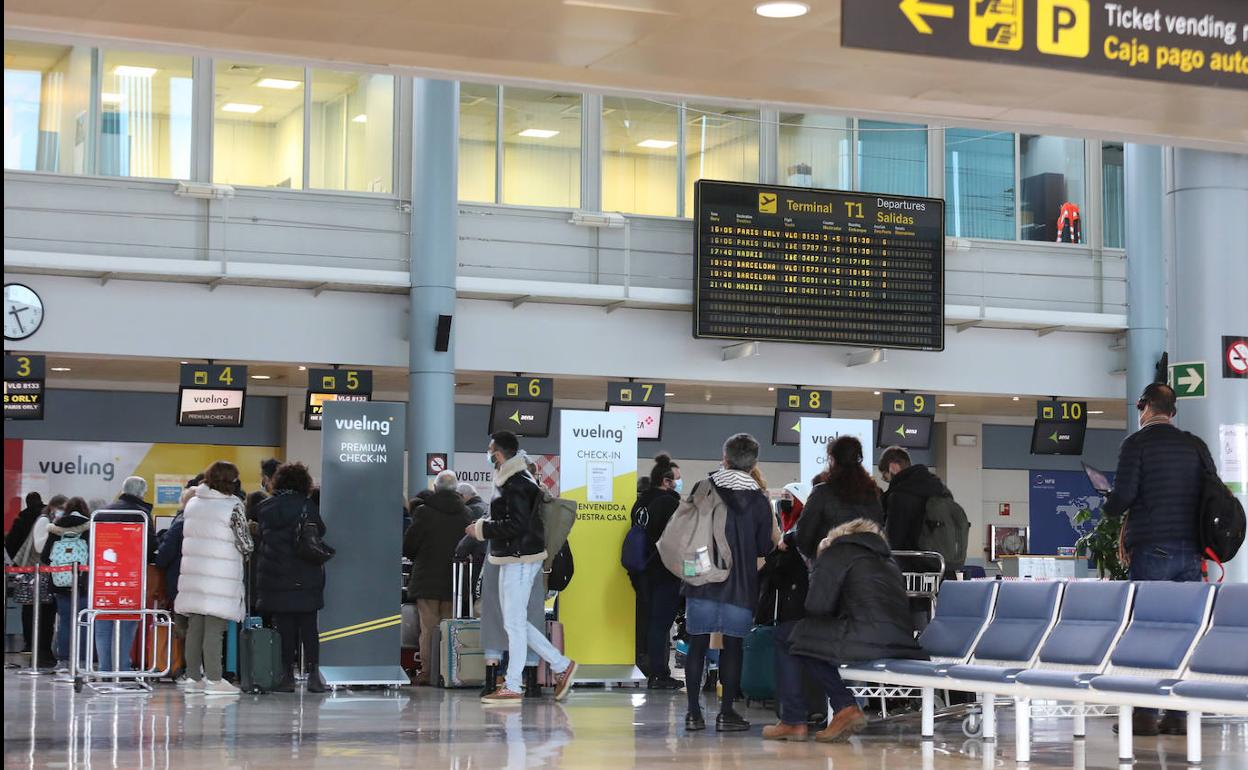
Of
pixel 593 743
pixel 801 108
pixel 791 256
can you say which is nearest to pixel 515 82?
pixel 801 108

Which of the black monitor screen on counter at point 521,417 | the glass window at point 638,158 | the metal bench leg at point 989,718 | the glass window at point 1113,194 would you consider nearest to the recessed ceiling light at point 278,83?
the glass window at point 638,158

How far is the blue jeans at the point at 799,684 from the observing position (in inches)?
322

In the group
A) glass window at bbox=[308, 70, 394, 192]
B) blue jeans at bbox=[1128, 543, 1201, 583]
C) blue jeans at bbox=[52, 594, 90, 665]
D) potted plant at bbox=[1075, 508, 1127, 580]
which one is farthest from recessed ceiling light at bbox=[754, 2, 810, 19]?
glass window at bbox=[308, 70, 394, 192]

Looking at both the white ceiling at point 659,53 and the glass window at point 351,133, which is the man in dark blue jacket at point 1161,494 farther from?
the glass window at point 351,133

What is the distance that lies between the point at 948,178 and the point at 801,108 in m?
11.8

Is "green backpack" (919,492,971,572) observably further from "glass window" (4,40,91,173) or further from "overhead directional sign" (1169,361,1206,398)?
"glass window" (4,40,91,173)

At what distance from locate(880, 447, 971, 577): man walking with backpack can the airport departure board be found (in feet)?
26.6

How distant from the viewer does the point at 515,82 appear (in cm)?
879

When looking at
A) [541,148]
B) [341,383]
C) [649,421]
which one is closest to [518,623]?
[341,383]

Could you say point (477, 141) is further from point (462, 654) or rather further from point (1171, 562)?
point (1171, 562)

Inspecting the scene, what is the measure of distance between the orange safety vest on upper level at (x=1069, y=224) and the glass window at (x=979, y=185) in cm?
69

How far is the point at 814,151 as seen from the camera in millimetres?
20016

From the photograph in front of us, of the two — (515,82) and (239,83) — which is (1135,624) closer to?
(515,82)

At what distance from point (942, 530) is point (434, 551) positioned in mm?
4191
